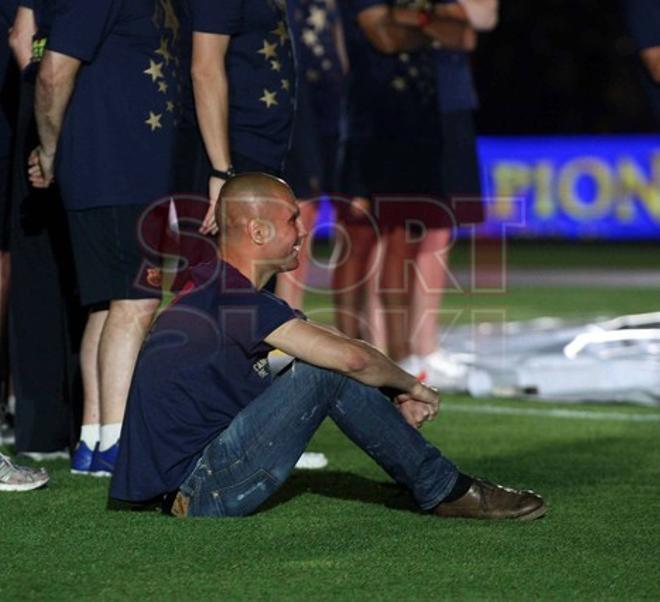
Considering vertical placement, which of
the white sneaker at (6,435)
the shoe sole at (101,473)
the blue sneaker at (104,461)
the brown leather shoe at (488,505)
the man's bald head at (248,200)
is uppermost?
the man's bald head at (248,200)

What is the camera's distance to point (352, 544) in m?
4.80

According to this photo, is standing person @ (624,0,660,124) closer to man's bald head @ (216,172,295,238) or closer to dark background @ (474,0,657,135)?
man's bald head @ (216,172,295,238)

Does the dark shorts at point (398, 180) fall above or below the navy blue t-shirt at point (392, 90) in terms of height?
below

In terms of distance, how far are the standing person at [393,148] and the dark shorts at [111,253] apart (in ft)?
9.47

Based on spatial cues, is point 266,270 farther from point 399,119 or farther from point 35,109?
point 399,119

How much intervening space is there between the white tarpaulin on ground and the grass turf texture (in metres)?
1.66

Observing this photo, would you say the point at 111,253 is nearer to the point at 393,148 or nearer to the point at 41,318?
the point at 41,318

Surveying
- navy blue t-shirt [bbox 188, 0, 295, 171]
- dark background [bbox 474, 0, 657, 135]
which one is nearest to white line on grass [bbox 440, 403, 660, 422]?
navy blue t-shirt [bbox 188, 0, 295, 171]

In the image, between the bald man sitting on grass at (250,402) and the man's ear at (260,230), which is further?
the man's ear at (260,230)

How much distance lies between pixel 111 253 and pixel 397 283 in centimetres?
330

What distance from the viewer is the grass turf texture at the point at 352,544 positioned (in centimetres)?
427

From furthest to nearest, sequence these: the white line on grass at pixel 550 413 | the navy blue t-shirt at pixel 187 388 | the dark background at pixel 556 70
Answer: the dark background at pixel 556 70, the white line on grass at pixel 550 413, the navy blue t-shirt at pixel 187 388

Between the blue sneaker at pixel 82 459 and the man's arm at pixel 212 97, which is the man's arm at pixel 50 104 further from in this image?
the blue sneaker at pixel 82 459

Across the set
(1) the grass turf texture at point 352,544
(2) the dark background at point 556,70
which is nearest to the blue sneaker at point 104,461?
(1) the grass turf texture at point 352,544
